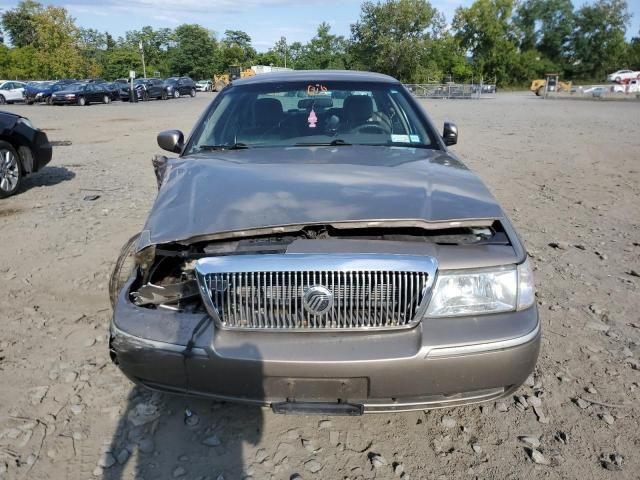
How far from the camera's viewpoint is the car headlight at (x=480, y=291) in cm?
228

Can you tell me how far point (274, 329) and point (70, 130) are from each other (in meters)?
17.4

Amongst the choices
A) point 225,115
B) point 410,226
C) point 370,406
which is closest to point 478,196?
point 410,226

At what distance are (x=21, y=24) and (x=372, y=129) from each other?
8441 centimetres

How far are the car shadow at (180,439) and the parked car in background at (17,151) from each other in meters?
5.85

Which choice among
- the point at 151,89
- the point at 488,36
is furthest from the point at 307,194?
the point at 488,36

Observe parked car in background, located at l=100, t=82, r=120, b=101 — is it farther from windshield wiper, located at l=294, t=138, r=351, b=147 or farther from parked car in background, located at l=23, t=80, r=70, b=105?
windshield wiper, located at l=294, t=138, r=351, b=147

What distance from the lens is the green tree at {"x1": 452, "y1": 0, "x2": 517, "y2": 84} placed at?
83750 millimetres

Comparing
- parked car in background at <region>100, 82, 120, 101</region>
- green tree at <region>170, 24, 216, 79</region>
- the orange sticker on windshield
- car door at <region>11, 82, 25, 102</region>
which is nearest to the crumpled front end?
the orange sticker on windshield

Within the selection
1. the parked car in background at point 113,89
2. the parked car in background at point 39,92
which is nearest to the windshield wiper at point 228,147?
the parked car in background at point 39,92

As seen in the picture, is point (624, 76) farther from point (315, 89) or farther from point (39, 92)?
point (315, 89)

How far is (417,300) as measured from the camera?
2240 millimetres

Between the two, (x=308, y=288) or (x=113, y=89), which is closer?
(x=308, y=288)

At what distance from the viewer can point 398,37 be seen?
73.6 meters

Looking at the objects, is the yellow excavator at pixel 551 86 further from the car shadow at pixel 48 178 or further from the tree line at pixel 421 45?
the car shadow at pixel 48 178
